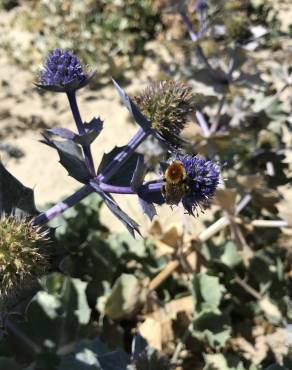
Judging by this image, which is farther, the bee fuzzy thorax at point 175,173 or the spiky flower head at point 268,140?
the spiky flower head at point 268,140

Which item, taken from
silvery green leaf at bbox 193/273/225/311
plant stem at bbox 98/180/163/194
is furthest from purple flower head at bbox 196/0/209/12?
plant stem at bbox 98/180/163/194

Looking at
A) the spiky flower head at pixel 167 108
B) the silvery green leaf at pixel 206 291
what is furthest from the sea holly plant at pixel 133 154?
the silvery green leaf at pixel 206 291

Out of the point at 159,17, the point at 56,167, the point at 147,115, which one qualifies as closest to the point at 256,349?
the point at 147,115

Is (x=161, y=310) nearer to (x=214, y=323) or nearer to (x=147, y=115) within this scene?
(x=214, y=323)

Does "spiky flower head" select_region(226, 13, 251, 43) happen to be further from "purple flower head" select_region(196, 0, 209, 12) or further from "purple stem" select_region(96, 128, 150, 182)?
"purple stem" select_region(96, 128, 150, 182)

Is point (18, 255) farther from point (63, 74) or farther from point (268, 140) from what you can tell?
point (268, 140)

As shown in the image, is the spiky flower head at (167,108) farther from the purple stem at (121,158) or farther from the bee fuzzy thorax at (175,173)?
A: the bee fuzzy thorax at (175,173)
